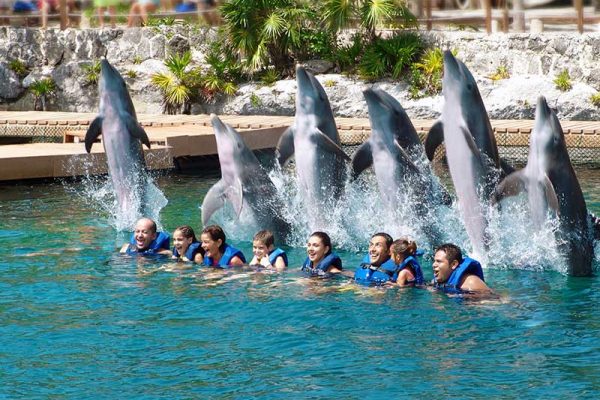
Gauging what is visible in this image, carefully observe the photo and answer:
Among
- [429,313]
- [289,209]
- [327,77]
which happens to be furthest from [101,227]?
[327,77]

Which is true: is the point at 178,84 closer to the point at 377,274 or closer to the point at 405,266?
the point at 377,274

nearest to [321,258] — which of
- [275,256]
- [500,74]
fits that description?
[275,256]

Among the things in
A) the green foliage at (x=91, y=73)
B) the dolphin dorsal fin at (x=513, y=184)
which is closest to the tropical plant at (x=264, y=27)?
the green foliage at (x=91, y=73)

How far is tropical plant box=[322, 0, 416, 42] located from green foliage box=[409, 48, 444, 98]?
1.25 m

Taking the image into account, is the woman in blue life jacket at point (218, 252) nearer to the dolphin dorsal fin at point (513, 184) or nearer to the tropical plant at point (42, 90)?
the dolphin dorsal fin at point (513, 184)

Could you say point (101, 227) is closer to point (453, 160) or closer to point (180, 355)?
point (453, 160)

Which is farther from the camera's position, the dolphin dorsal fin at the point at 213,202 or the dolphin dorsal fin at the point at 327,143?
the dolphin dorsal fin at the point at 213,202

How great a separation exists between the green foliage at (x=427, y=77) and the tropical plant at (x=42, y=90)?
29.9 feet

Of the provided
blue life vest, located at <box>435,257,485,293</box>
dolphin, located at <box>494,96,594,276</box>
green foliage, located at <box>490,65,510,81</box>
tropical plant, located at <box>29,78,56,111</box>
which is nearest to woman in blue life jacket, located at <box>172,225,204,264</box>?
blue life vest, located at <box>435,257,485,293</box>

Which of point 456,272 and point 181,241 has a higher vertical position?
point 181,241

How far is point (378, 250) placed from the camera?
456 inches

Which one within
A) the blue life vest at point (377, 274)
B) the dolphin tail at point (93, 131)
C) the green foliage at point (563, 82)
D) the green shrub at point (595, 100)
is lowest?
the blue life vest at point (377, 274)

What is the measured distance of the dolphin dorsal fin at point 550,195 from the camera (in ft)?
38.3

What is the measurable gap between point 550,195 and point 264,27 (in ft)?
50.8
